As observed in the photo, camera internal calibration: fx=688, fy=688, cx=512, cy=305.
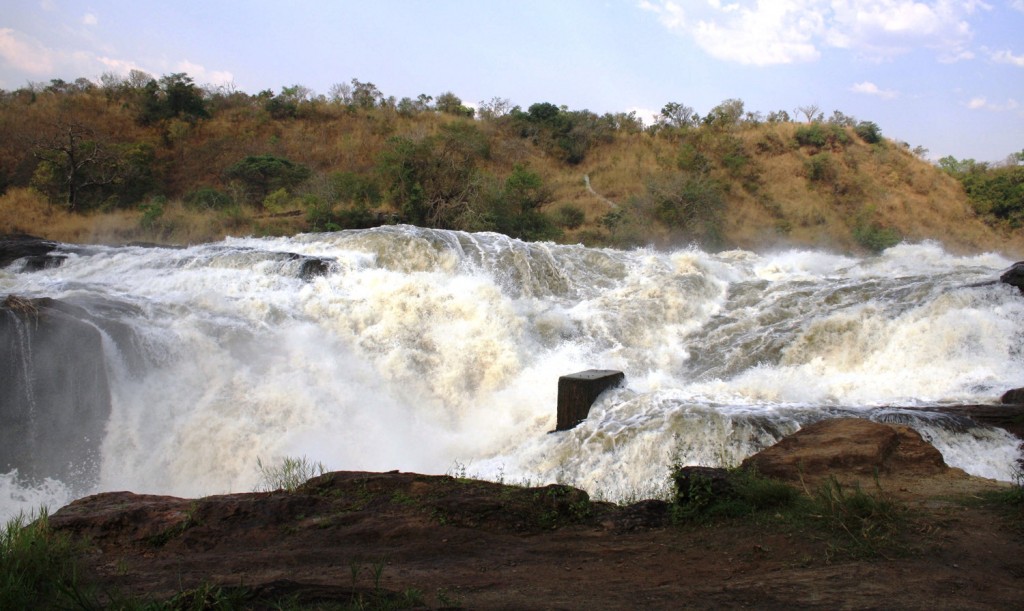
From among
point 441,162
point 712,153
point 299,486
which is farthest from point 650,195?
point 299,486

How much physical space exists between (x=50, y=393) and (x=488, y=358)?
548 cm

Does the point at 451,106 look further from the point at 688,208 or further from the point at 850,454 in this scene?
the point at 850,454

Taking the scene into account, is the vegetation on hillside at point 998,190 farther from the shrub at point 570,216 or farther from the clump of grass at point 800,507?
the clump of grass at point 800,507

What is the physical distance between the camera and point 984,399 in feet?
24.8

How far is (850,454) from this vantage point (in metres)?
4.77

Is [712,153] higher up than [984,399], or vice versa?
[712,153]

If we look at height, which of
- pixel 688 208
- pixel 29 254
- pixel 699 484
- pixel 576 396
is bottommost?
pixel 576 396

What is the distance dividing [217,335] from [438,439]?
3.19m

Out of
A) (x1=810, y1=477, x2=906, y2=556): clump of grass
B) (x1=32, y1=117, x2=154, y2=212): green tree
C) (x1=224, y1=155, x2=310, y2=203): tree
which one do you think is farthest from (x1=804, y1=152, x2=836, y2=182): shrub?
(x1=810, y1=477, x2=906, y2=556): clump of grass

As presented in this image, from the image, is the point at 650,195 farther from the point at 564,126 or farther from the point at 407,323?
the point at 407,323

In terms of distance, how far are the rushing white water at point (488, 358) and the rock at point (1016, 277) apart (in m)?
0.16

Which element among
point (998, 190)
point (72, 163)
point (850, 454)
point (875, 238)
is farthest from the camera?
point (998, 190)

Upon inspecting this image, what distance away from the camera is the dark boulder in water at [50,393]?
23.0 ft

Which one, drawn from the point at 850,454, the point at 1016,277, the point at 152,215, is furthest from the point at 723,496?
the point at 152,215
